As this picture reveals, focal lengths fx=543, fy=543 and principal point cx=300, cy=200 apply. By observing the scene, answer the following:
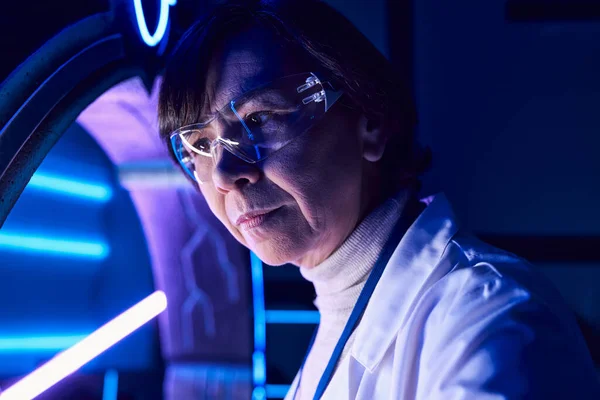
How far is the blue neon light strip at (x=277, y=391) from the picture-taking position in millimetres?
2627

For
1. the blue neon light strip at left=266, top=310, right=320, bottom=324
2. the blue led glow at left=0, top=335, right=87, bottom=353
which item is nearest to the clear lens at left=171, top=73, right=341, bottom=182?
the blue led glow at left=0, top=335, right=87, bottom=353

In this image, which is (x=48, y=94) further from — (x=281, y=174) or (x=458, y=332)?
(x=458, y=332)

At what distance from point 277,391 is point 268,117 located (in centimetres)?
178

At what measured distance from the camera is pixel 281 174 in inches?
50.0

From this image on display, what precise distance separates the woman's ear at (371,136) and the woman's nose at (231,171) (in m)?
0.31

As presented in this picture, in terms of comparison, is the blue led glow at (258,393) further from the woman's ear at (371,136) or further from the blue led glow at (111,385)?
the woman's ear at (371,136)

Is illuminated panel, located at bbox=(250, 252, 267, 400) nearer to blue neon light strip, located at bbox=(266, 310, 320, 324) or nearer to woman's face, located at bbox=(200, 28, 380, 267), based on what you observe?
blue neon light strip, located at bbox=(266, 310, 320, 324)

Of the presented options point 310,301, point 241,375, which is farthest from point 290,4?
point 241,375

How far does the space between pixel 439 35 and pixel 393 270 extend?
5.54ft

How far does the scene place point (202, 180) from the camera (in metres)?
1.42

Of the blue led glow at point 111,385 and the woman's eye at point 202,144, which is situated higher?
the woman's eye at point 202,144

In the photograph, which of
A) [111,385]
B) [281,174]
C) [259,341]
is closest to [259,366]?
[259,341]

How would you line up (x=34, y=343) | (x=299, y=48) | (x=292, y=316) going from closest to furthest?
1. (x=299, y=48)
2. (x=34, y=343)
3. (x=292, y=316)

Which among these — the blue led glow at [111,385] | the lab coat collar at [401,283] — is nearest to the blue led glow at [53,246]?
the blue led glow at [111,385]
